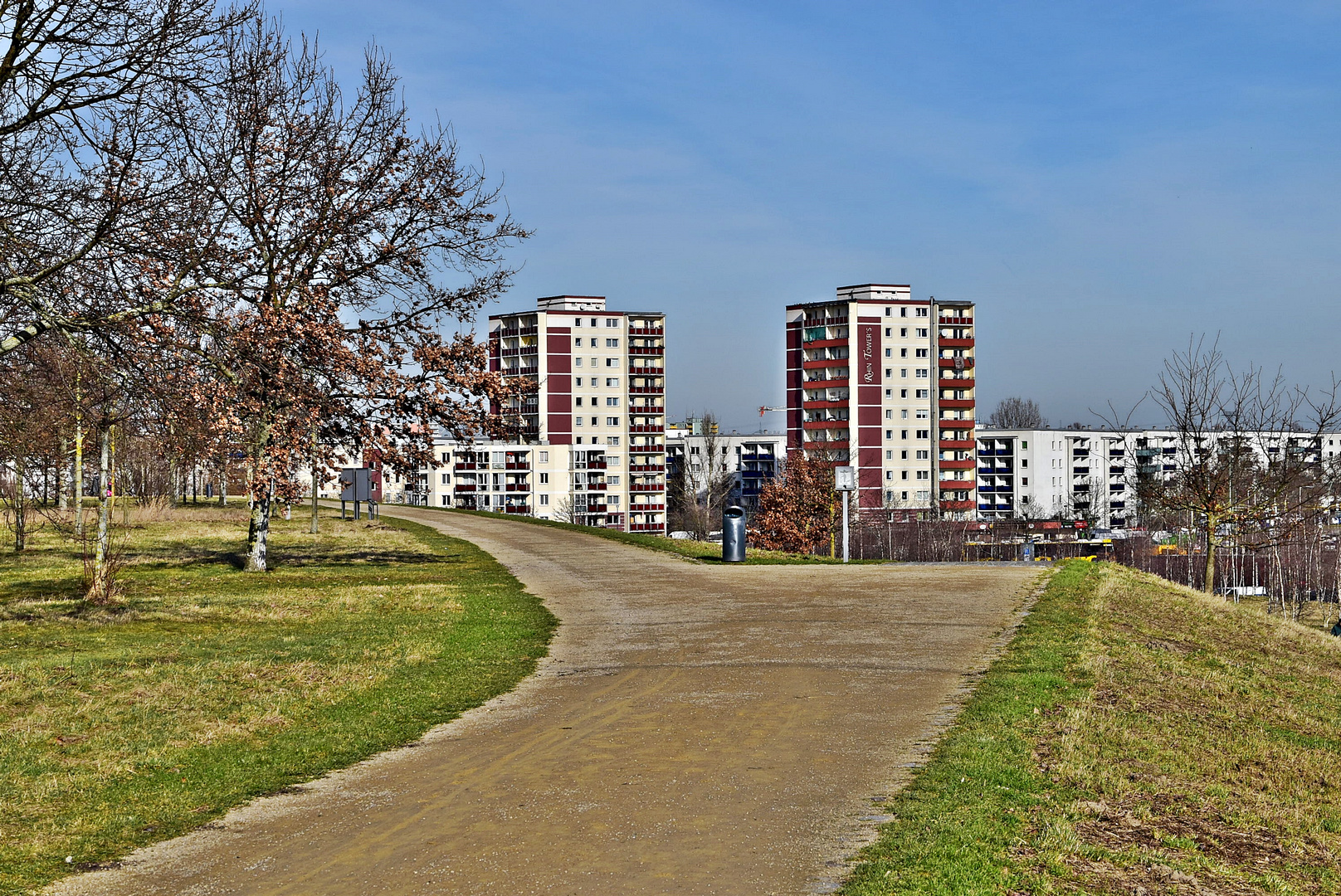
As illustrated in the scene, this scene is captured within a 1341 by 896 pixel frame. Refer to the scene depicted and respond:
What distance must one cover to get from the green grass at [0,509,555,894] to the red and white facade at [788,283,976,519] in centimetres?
8891

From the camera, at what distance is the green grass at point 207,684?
25.0ft

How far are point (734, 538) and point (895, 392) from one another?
288ft

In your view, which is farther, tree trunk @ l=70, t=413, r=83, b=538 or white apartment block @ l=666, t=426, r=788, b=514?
white apartment block @ l=666, t=426, r=788, b=514

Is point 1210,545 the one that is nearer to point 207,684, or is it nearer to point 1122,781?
point 1122,781

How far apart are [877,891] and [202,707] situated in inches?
278

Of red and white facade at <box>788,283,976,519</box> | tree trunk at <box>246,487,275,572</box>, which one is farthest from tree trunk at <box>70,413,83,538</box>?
red and white facade at <box>788,283,976,519</box>

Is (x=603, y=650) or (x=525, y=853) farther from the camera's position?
(x=603, y=650)

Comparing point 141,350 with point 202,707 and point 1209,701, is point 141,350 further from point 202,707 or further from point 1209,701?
point 1209,701

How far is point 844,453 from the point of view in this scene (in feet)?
348

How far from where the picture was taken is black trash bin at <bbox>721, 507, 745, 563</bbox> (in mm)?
25891

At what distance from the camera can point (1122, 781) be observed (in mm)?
8211

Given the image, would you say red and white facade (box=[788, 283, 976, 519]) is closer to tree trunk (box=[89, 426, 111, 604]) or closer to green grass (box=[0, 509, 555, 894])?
green grass (box=[0, 509, 555, 894])

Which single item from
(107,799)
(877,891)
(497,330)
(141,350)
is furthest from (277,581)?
(497,330)

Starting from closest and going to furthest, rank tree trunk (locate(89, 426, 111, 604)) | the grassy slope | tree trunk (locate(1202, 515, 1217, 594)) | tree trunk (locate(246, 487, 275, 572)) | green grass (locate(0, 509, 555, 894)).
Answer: the grassy slope < green grass (locate(0, 509, 555, 894)) < tree trunk (locate(89, 426, 111, 604)) < tree trunk (locate(246, 487, 275, 572)) < tree trunk (locate(1202, 515, 1217, 594))
